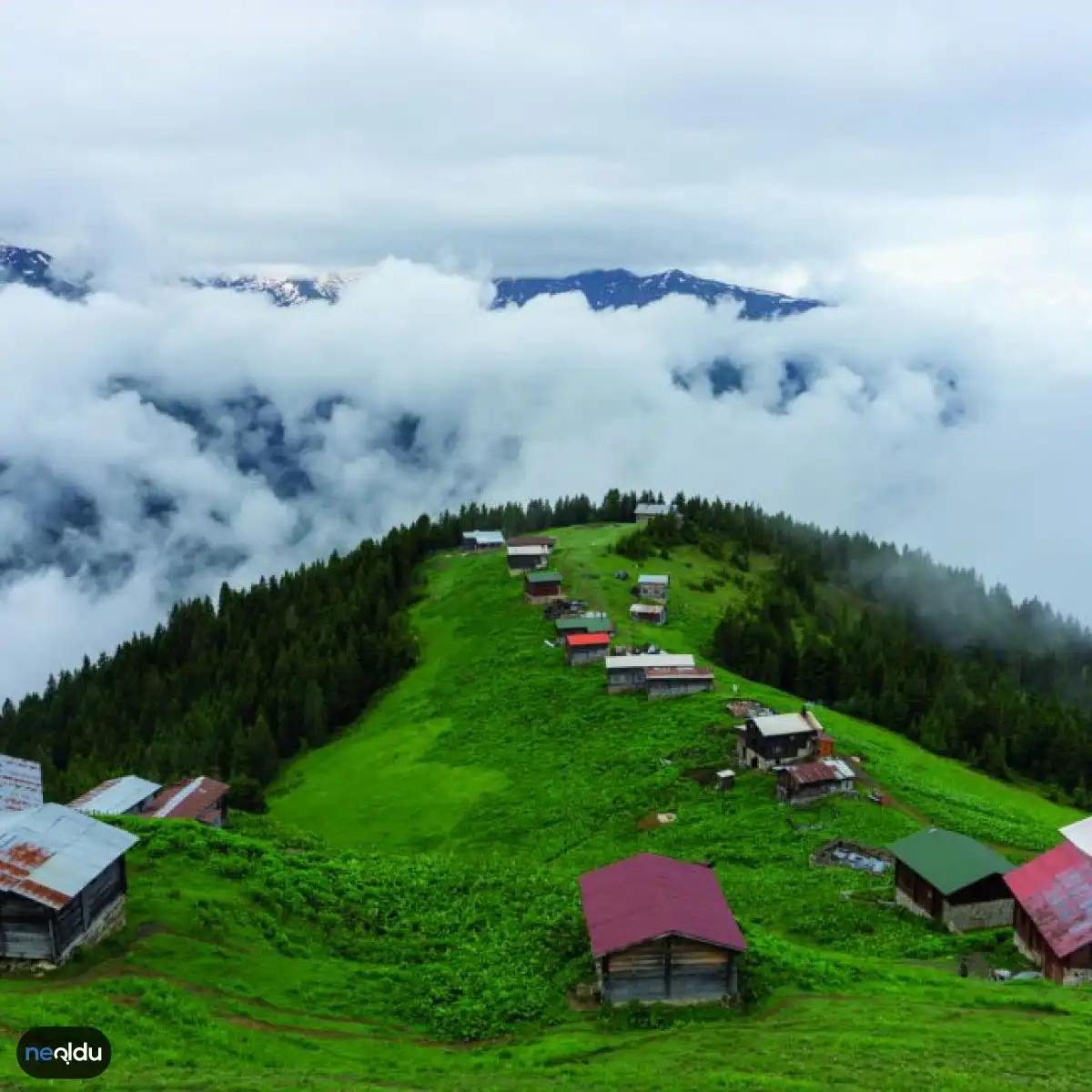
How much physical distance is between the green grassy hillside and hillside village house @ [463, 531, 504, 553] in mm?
90052

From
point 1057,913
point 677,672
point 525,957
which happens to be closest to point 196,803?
point 525,957

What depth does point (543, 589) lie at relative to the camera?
135125 millimetres

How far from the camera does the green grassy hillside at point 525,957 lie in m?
30.0

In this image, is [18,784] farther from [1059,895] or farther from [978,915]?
[1059,895]

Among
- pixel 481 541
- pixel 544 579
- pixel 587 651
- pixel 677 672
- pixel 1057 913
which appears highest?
pixel 1057 913

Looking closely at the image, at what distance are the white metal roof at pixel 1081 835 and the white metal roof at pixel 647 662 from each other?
52.8m

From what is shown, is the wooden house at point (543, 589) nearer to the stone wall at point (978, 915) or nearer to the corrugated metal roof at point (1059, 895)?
the stone wall at point (978, 915)

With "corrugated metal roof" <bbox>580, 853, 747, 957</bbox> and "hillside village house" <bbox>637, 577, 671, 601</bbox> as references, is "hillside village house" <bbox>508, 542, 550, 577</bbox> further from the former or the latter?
"corrugated metal roof" <bbox>580, 853, 747, 957</bbox>

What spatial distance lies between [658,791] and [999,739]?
54324 millimetres

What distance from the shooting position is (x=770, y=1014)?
35.7 m

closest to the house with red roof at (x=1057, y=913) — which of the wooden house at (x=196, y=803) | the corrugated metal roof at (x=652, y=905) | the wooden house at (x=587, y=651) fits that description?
the corrugated metal roof at (x=652, y=905)

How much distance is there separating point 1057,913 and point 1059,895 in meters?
1.32

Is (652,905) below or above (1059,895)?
above

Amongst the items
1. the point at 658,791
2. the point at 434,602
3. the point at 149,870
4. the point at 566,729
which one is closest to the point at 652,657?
the point at 566,729
